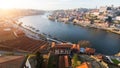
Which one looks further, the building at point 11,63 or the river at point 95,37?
the river at point 95,37

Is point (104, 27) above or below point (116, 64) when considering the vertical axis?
below

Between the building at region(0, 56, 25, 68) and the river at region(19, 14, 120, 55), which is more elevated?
the building at region(0, 56, 25, 68)

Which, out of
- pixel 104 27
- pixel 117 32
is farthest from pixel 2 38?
pixel 104 27

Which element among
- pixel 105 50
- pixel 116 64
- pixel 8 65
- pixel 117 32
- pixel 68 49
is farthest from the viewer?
pixel 117 32

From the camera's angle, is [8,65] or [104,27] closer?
[8,65]

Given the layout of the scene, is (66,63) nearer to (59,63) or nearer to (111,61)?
(59,63)

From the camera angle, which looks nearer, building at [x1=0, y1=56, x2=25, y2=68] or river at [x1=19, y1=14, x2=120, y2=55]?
building at [x1=0, y1=56, x2=25, y2=68]

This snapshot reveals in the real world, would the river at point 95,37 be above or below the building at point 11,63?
below

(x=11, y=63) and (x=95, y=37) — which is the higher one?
(x=11, y=63)

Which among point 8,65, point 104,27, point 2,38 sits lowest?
point 104,27

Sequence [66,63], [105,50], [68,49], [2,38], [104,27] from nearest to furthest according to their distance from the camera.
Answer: [66,63] < [68,49] < [105,50] < [2,38] < [104,27]

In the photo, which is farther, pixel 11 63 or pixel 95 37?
pixel 95 37
